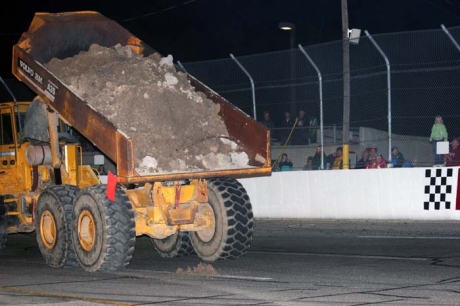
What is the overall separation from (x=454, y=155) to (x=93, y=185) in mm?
8860

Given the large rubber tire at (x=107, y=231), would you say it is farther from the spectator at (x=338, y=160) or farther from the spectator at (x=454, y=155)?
the spectator at (x=338, y=160)

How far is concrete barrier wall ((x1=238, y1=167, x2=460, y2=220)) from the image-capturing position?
18188mm

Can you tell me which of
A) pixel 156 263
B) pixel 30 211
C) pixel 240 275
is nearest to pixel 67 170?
pixel 30 211

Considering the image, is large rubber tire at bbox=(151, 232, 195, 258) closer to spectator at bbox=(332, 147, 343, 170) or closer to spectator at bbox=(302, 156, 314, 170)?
spectator at bbox=(332, 147, 343, 170)

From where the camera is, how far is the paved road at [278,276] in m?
9.69

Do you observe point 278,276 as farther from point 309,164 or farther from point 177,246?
point 309,164

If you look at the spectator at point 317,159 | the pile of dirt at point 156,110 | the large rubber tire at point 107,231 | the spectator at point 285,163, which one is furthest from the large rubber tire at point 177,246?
the spectator at point 285,163

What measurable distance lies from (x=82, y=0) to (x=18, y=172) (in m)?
46.9

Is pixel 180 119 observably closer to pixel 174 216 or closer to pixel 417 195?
pixel 174 216

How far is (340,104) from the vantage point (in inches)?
797

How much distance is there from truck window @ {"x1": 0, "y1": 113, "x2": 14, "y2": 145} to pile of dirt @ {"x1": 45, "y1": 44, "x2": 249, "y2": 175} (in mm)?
1780

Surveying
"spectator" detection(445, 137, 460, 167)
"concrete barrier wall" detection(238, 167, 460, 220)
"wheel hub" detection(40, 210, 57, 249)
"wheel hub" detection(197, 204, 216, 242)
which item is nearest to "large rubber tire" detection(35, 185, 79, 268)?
"wheel hub" detection(40, 210, 57, 249)

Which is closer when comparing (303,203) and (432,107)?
(432,107)

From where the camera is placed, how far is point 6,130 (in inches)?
595
